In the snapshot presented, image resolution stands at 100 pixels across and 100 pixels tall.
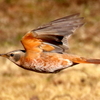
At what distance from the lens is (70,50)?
1202 cm

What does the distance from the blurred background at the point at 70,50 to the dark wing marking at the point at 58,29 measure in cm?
197

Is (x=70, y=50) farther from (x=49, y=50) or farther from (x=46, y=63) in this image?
(x=46, y=63)

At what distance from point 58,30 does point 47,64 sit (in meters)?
0.53

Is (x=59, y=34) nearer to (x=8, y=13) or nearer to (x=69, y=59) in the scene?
(x=69, y=59)

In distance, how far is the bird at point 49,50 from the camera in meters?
6.03

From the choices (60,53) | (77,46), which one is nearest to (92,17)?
(77,46)

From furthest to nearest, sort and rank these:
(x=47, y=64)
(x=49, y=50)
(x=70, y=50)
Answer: (x=70, y=50) < (x=49, y=50) < (x=47, y=64)

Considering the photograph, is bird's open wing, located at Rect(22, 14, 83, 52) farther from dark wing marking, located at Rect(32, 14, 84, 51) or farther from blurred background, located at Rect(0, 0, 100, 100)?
blurred background, located at Rect(0, 0, 100, 100)

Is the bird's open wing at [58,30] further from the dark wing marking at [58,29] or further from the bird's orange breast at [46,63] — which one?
the bird's orange breast at [46,63]

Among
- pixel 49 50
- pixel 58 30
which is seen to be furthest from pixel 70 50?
pixel 58 30

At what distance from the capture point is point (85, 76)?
373 inches

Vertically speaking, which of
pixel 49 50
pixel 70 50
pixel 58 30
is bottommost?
pixel 70 50

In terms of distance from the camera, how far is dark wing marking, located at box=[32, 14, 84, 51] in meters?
6.03

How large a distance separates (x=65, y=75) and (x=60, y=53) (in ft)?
10.7
